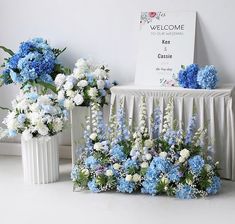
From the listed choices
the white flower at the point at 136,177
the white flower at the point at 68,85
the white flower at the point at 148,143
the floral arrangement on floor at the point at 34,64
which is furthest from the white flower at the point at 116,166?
the floral arrangement on floor at the point at 34,64

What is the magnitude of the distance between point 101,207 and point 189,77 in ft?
3.59

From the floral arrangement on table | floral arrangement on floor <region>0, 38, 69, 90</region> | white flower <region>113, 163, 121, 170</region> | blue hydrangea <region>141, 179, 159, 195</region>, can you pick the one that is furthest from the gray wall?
blue hydrangea <region>141, 179, 159, 195</region>

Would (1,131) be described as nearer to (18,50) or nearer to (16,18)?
(18,50)

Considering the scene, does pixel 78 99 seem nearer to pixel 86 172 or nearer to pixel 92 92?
pixel 92 92

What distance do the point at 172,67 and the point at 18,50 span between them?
4.17ft

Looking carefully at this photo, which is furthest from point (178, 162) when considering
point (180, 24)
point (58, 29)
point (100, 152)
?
point (58, 29)

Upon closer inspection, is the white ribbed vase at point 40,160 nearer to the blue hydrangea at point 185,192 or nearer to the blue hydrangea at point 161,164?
the blue hydrangea at point 161,164

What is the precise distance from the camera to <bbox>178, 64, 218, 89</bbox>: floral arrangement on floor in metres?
3.71

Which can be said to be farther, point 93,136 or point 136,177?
point 93,136

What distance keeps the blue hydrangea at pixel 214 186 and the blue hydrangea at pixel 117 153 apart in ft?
1.97

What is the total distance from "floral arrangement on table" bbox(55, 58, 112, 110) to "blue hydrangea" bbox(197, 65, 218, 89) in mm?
728

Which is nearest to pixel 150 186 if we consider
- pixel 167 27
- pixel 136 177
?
pixel 136 177

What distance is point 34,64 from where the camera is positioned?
4203mm

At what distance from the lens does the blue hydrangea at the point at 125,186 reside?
11.8ft
